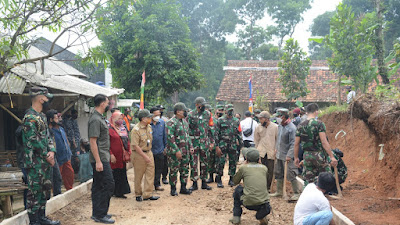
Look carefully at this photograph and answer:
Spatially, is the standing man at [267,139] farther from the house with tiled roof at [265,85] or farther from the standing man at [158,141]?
the house with tiled roof at [265,85]

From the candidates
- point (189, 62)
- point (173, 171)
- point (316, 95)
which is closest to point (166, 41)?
point (189, 62)

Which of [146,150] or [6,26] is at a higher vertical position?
[6,26]

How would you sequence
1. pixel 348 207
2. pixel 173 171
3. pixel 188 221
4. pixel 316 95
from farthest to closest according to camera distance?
1. pixel 316 95
2. pixel 173 171
3. pixel 348 207
4. pixel 188 221

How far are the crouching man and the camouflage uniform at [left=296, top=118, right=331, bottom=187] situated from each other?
1.01 metres

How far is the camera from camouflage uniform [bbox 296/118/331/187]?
22.3 feet

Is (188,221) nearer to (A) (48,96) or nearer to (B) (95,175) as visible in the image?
(B) (95,175)

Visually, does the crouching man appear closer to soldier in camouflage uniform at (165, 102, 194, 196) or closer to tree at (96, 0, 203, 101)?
soldier in camouflage uniform at (165, 102, 194, 196)

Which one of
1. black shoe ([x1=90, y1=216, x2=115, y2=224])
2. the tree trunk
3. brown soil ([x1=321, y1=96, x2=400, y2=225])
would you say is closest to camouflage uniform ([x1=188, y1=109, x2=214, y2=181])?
black shoe ([x1=90, y1=216, x2=115, y2=224])

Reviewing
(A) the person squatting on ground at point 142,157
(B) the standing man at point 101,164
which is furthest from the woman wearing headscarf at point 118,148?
(B) the standing man at point 101,164

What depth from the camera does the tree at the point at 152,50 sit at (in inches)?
761

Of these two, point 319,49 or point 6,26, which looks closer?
point 6,26

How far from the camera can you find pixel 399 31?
3081 centimetres

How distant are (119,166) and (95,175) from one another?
1.73 m

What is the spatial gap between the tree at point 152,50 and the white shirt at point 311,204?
1522 cm
